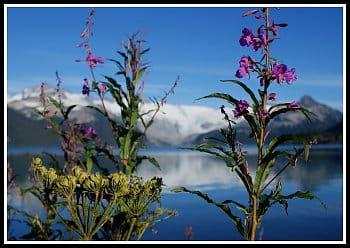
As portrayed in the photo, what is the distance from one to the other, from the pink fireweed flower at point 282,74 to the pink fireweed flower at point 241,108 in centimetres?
24

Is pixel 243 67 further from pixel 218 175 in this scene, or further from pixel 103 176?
pixel 218 175

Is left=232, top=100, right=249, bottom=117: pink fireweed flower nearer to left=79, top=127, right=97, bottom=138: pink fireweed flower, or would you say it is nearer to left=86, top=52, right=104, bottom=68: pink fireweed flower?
left=86, top=52, right=104, bottom=68: pink fireweed flower

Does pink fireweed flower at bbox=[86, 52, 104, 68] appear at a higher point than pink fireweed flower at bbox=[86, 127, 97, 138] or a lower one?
higher

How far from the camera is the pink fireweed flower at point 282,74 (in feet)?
8.42

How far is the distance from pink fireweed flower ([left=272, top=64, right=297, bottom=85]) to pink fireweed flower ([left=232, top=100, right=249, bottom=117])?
238 mm

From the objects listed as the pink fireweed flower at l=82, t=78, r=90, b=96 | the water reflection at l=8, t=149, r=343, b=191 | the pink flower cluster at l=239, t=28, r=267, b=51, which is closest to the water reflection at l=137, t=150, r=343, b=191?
the water reflection at l=8, t=149, r=343, b=191

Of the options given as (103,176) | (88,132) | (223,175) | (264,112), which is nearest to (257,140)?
(264,112)

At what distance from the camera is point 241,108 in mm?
2588

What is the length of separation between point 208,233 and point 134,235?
2.40 meters

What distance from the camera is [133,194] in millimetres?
2887

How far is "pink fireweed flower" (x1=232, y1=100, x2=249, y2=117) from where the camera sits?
8.48ft

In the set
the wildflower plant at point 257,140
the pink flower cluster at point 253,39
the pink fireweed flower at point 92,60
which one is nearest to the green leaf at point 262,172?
the wildflower plant at point 257,140

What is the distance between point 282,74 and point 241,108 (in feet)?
1.03
